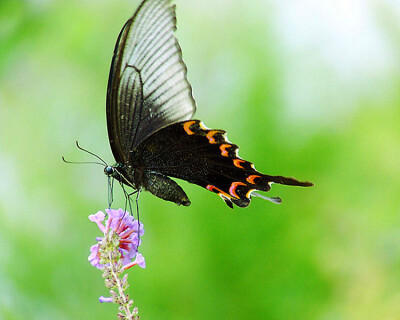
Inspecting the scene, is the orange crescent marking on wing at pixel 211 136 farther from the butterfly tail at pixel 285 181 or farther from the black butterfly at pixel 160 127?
the butterfly tail at pixel 285 181

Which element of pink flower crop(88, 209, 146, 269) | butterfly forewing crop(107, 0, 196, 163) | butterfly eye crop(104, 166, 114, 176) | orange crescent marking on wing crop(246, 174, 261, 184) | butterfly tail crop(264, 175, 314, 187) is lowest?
pink flower crop(88, 209, 146, 269)

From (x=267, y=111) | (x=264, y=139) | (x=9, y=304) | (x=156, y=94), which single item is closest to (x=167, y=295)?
(x=9, y=304)

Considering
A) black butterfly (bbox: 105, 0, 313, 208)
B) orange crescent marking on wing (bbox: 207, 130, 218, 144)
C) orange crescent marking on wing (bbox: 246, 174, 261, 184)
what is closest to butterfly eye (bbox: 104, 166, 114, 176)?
black butterfly (bbox: 105, 0, 313, 208)

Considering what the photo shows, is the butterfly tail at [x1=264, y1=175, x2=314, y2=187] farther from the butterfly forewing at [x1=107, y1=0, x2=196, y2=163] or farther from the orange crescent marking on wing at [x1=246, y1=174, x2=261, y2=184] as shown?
the butterfly forewing at [x1=107, y1=0, x2=196, y2=163]

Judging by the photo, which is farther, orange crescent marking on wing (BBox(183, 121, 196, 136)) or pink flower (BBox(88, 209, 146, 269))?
orange crescent marking on wing (BBox(183, 121, 196, 136))

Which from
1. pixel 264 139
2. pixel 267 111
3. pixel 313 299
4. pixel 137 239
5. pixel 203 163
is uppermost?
pixel 267 111

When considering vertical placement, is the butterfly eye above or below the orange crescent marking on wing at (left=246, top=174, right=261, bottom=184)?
below

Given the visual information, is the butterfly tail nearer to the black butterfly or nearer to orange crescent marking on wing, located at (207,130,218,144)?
the black butterfly

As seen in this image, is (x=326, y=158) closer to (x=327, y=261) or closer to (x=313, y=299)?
(x=327, y=261)
